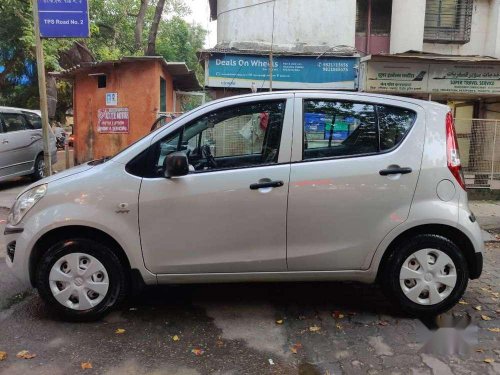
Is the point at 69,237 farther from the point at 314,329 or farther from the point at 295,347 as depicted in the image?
the point at 314,329

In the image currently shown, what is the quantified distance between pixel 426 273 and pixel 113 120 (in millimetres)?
9023

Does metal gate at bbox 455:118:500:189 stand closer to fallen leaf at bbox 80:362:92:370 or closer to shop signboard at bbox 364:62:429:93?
shop signboard at bbox 364:62:429:93

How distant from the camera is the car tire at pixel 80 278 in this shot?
3.63 meters

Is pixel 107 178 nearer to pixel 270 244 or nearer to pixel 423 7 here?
pixel 270 244

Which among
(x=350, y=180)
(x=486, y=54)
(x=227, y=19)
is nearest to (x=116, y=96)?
(x=227, y=19)

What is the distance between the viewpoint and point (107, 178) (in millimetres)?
3607

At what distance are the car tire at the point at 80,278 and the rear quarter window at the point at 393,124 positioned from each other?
229 centimetres

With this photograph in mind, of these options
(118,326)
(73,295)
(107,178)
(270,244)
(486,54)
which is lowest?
(118,326)

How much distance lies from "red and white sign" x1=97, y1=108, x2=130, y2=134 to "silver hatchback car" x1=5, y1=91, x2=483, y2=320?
7.58m

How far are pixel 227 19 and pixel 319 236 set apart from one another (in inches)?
390

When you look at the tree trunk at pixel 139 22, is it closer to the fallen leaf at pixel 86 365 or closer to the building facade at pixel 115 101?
the building facade at pixel 115 101

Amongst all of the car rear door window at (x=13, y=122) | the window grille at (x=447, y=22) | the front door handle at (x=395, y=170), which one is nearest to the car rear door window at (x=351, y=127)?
the front door handle at (x=395, y=170)

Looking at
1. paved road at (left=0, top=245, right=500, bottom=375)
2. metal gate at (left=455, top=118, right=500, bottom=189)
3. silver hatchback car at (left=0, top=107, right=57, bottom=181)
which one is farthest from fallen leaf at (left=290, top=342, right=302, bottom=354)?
silver hatchback car at (left=0, top=107, right=57, bottom=181)

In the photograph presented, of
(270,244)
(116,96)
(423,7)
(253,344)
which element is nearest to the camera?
(253,344)
